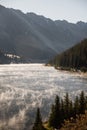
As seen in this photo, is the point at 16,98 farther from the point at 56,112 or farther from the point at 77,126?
the point at 77,126

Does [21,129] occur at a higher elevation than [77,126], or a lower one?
lower

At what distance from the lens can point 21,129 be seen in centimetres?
5072

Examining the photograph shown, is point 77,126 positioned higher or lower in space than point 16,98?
higher

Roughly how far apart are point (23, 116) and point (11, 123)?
644 centimetres

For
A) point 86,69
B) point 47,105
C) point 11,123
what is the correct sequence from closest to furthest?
point 11,123, point 47,105, point 86,69

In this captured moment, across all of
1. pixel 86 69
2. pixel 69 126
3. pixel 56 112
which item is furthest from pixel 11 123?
pixel 86 69

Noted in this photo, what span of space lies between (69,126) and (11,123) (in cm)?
2781

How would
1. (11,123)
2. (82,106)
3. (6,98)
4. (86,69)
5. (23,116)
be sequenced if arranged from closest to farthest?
(82,106), (11,123), (23,116), (6,98), (86,69)

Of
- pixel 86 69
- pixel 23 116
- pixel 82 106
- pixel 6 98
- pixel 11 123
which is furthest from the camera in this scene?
pixel 86 69

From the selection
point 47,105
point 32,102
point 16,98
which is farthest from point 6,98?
point 47,105

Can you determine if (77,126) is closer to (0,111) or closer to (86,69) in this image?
(0,111)

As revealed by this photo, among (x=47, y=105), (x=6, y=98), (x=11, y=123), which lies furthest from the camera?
(x=6, y=98)

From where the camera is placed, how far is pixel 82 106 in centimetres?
5116

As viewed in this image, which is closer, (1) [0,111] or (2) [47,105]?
(1) [0,111]
